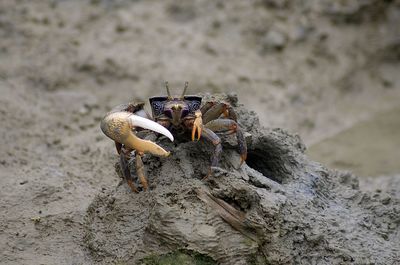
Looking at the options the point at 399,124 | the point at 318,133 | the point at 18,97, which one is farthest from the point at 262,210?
the point at 399,124

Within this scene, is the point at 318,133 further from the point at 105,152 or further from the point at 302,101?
the point at 105,152

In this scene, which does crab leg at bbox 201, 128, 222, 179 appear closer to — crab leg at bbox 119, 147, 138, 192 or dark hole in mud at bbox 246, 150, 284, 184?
crab leg at bbox 119, 147, 138, 192

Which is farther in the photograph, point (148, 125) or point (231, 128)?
point (231, 128)

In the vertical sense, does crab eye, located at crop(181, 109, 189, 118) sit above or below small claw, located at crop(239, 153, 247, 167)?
below

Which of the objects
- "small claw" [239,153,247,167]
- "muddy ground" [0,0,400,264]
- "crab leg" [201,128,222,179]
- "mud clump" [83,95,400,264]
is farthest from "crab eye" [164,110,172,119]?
"muddy ground" [0,0,400,264]

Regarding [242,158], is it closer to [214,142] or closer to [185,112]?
[214,142]

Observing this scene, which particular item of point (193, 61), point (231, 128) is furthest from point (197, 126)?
point (193, 61)

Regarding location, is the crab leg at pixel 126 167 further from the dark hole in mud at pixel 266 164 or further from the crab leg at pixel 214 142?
the dark hole in mud at pixel 266 164
